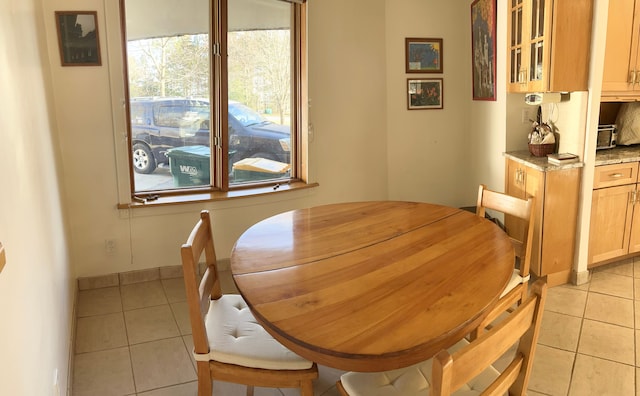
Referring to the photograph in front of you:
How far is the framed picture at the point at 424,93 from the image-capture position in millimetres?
4430

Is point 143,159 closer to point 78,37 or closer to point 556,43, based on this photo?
point 78,37

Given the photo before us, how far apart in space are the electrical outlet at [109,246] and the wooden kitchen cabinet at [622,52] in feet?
12.0

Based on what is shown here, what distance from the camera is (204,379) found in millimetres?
1757

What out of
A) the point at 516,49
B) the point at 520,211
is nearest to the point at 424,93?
the point at 516,49

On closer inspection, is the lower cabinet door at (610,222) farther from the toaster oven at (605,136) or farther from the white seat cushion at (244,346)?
the white seat cushion at (244,346)

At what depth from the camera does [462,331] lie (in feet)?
4.65

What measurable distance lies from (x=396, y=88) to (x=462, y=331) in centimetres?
327

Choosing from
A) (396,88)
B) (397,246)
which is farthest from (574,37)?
(397,246)

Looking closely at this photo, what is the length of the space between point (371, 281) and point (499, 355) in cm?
57

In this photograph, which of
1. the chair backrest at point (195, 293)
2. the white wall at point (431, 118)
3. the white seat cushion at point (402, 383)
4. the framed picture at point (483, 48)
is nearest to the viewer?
the white seat cushion at point (402, 383)

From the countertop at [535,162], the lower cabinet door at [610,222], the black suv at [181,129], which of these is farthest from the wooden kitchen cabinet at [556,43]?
the black suv at [181,129]

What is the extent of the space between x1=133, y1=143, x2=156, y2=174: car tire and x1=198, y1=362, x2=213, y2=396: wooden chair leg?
2197mm

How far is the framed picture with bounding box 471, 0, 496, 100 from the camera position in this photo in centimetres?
395

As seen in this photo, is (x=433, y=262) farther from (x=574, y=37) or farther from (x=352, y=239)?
(x=574, y=37)
